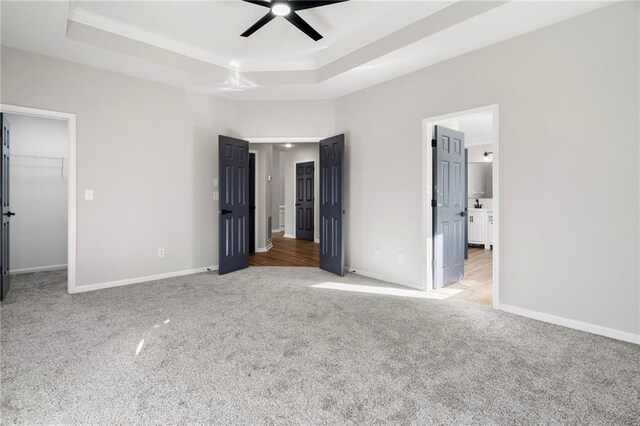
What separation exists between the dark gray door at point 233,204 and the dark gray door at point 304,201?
11.1 feet

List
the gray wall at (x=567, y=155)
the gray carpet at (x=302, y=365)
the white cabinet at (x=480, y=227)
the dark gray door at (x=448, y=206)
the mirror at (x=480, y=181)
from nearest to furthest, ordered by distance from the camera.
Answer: the gray carpet at (x=302, y=365), the gray wall at (x=567, y=155), the dark gray door at (x=448, y=206), the white cabinet at (x=480, y=227), the mirror at (x=480, y=181)

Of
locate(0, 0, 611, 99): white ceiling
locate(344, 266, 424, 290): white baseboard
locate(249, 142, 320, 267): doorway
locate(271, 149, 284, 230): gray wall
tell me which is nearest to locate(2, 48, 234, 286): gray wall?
locate(0, 0, 611, 99): white ceiling

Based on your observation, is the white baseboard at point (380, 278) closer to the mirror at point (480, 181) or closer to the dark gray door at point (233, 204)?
the dark gray door at point (233, 204)

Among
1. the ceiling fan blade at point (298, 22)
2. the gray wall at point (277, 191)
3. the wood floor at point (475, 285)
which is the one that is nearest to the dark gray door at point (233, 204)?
the ceiling fan blade at point (298, 22)

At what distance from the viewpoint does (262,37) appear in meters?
3.74

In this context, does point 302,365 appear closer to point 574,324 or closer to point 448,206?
point 574,324

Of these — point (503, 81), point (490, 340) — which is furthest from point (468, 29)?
point (490, 340)

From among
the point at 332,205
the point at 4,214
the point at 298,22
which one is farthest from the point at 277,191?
the point at 298,22

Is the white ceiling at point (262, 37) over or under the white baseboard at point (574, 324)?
over

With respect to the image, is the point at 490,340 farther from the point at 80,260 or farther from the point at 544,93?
the point at 80,260

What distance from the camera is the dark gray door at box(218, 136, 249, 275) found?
468 centimetres

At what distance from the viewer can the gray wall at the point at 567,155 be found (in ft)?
8.29

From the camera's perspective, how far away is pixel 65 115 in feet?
12.1

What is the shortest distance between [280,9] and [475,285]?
3878mm
